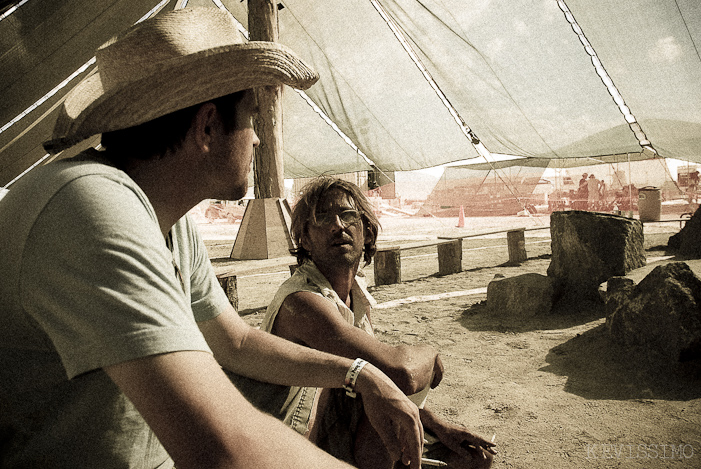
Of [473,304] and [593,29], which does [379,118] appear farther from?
[473,304]

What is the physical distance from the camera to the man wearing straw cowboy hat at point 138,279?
72cm

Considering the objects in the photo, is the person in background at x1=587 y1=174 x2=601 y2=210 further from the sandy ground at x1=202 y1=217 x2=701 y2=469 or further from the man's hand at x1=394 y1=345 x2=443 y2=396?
the man's hand at x1=394 y1=345 x2=443 y2=396

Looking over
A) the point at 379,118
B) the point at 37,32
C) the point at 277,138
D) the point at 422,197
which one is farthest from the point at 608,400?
the point at 422,197

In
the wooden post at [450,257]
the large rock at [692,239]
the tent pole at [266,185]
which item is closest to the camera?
the tent pole at [266,185]

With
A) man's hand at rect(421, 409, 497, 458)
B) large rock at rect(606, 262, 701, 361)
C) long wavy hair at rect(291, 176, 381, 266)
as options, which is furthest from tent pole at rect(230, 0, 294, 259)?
man's hand at rect(421, 409, 497, 458)

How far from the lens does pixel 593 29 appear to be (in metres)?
6.46

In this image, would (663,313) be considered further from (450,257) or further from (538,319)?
(450,257)

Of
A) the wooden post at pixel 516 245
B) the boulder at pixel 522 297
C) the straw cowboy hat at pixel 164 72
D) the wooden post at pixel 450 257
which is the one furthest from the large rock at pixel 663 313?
the wooden post at pixel 516 245

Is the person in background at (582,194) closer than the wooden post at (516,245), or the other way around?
the wooden post at (516,245)

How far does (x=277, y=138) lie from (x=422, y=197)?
61.4ft

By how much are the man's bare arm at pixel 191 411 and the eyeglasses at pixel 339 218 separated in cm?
133

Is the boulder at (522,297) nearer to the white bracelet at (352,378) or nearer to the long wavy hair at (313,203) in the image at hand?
the long wavy hair at (313,203)

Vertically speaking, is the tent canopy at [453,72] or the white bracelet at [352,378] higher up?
the tent canopy at [453,72]

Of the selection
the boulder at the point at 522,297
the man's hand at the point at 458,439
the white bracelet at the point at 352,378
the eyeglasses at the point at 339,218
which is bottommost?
the boulder at the point at 522,297
